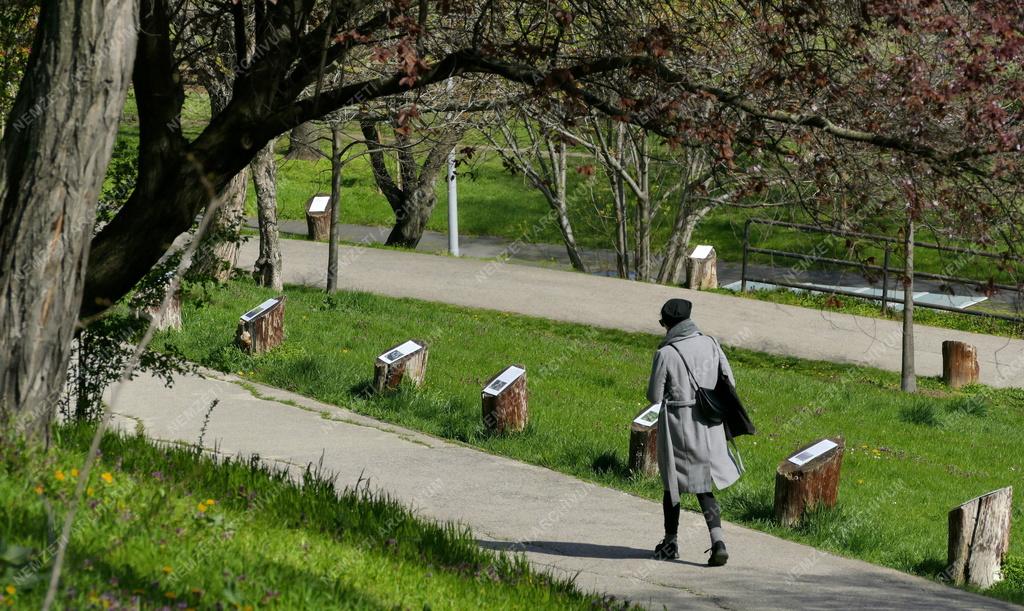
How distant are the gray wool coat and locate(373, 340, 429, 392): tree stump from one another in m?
4.39

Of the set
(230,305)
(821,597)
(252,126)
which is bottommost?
(821,597)

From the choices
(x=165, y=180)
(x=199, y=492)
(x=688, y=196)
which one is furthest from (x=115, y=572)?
(x=688, y=196)

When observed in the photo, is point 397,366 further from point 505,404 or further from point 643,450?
point 643,450

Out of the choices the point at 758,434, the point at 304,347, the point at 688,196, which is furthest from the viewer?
the point at 688,196

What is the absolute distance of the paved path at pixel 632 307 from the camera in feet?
59.2

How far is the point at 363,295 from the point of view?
17516 millimetres

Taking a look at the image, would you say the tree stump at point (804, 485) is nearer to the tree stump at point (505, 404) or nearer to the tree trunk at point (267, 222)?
the tree stump at point (505, 404)

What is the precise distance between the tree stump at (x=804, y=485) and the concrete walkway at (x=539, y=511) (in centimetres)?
39

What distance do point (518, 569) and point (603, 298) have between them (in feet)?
45.9

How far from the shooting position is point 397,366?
12.0 metres

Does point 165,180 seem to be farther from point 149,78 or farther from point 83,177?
point 83,177

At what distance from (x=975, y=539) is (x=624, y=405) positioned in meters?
5.13

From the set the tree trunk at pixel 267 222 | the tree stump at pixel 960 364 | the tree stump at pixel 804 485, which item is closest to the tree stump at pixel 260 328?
the tree trunk at pixel 267 222

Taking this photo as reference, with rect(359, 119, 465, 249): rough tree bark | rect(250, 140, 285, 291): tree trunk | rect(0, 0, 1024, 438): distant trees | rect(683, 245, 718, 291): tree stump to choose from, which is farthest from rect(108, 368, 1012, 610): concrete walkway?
rect(359, 119, 465, 249): rough tree bark
